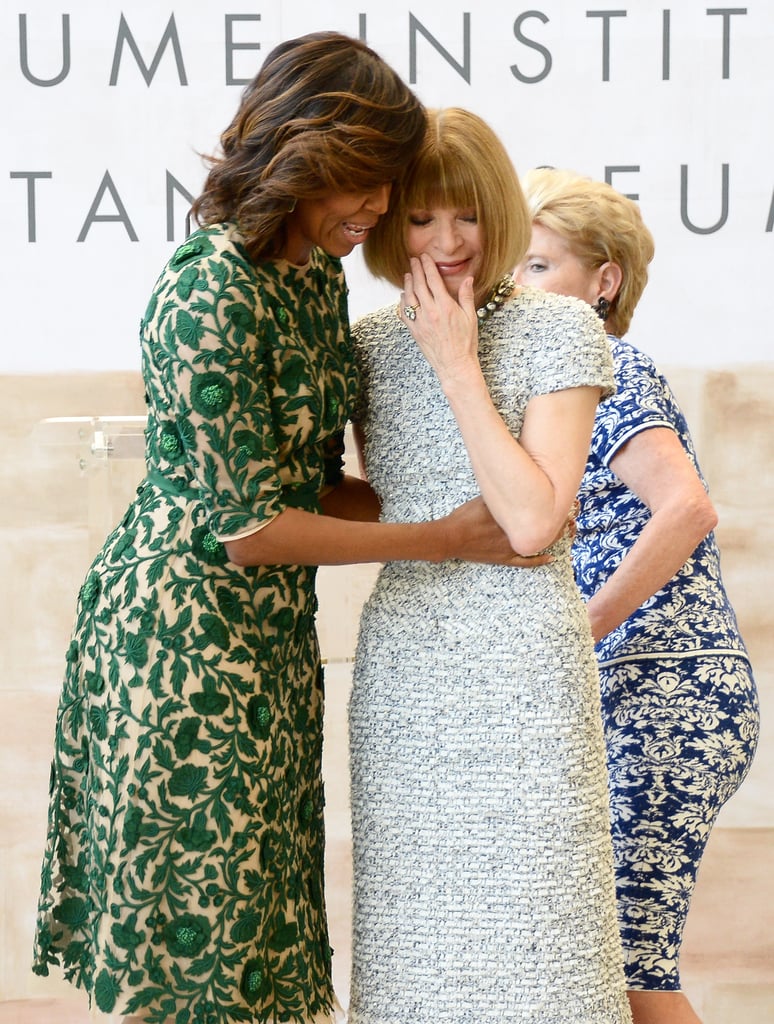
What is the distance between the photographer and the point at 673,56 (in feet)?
11.2

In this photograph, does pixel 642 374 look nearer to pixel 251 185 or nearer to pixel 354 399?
pixel 354 399

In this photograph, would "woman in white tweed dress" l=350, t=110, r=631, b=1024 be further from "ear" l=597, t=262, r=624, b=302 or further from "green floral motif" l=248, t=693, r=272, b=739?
"ear" l=597, t=262, r=624, b=302

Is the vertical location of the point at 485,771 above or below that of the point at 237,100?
below

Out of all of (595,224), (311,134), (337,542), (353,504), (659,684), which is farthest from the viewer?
(595,224)

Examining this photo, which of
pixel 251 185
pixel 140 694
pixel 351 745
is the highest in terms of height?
pixel 251 185

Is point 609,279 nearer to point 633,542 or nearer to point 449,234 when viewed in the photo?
point 633,542

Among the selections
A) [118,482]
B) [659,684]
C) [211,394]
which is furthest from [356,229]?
[118,482]

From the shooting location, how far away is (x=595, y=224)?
230 centimetres

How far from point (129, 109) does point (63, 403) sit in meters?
0.75

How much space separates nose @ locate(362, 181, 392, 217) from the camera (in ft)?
5.76

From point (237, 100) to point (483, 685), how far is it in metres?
2.13

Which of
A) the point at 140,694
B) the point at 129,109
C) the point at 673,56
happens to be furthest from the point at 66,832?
the point at 673,56

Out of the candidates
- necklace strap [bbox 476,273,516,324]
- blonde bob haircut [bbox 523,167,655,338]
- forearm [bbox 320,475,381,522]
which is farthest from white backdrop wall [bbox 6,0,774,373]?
necklace strap [bbox 476,273,516,324]

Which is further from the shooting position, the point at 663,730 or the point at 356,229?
the point at 663,730
